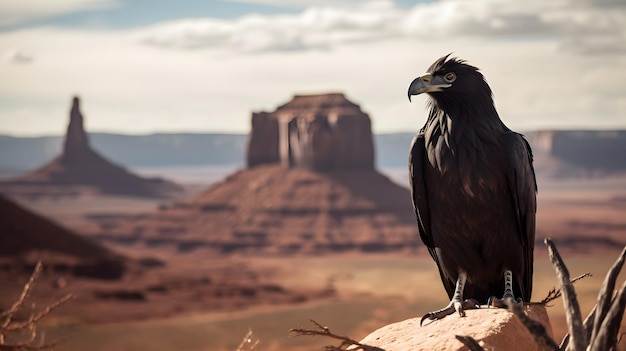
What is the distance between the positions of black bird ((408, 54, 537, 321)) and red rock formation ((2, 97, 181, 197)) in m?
154

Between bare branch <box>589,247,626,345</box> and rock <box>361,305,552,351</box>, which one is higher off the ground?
bare branch <box>589,247,626,345</box>

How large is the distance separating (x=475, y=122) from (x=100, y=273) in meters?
68.2

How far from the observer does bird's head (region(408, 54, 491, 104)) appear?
6586 mm

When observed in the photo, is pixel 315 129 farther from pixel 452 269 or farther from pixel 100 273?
pixel 452 269

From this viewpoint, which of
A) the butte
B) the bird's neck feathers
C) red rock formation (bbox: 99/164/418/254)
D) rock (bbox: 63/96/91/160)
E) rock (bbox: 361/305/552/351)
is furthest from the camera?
rock (bbox: 63/96/91/160)

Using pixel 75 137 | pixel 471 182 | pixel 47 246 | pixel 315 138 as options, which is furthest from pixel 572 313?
pixel 75 137

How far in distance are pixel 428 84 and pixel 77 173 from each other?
160 meters

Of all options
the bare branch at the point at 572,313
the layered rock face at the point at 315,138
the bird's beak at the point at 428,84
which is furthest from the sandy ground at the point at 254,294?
the bare branch at the point at 572,313

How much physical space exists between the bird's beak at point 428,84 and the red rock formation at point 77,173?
15427 centimetres

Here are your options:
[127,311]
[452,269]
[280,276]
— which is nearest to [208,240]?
[280,276]

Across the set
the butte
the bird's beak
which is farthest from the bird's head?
the butte

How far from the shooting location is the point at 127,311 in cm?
6269

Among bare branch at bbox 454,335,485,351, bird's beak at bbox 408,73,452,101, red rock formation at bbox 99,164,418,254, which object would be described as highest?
bird's beak at bbox 408,73,452,101

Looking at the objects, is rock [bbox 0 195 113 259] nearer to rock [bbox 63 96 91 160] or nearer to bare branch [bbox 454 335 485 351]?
bare branch [bbox 454 335 485 351]
